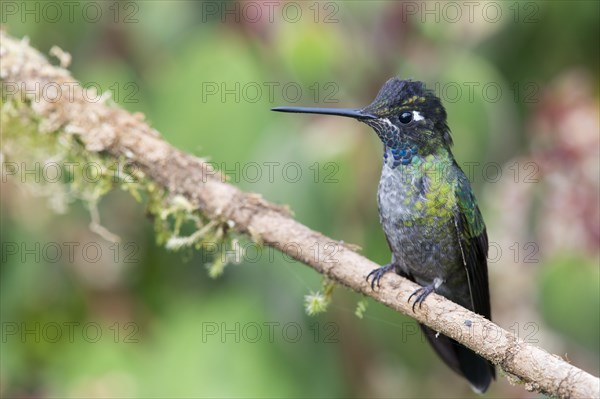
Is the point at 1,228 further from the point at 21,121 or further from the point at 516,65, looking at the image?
the point at 516,65

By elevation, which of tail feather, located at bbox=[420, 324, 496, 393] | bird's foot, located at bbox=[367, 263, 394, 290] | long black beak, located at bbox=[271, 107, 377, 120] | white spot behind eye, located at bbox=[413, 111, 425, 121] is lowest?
bird's foot, located at bbox=[367, 263, 394, 290]

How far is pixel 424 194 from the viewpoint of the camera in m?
3.45

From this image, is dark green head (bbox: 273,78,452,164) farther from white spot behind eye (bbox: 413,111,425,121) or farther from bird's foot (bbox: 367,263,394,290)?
bird's foot (bbox: 367,263,394,290)

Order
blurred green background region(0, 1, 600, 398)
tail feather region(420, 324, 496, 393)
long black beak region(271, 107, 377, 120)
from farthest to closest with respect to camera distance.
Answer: blurred green background region(0, 1, 600, 398), tail feather region(420, 324, 496, 393), long black beak region(271, 107, 377, 120)

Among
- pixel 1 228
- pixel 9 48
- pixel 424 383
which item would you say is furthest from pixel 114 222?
pixel 424 383

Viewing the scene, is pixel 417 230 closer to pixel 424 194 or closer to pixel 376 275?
pixel 424 194

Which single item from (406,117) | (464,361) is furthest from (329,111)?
(464,361)

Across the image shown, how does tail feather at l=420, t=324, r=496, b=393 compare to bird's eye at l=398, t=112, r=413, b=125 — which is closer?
bird's eye at l=398, t=112, r=413, b=125

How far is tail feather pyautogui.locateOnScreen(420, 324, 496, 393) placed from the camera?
3.61 meters

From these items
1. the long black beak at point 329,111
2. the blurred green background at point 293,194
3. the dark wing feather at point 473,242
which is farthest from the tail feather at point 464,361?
the long black beak at point 329,111

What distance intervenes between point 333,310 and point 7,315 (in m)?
1.69

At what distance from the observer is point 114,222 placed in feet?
15.4

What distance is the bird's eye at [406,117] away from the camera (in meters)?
3.48

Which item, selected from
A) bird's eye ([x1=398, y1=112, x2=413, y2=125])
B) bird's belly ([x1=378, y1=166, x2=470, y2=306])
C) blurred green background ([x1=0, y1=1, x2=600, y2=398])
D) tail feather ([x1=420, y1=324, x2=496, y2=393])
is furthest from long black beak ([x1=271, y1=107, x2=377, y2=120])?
tail feather ([x1=420, y1=324, x2=496, y2=393])
